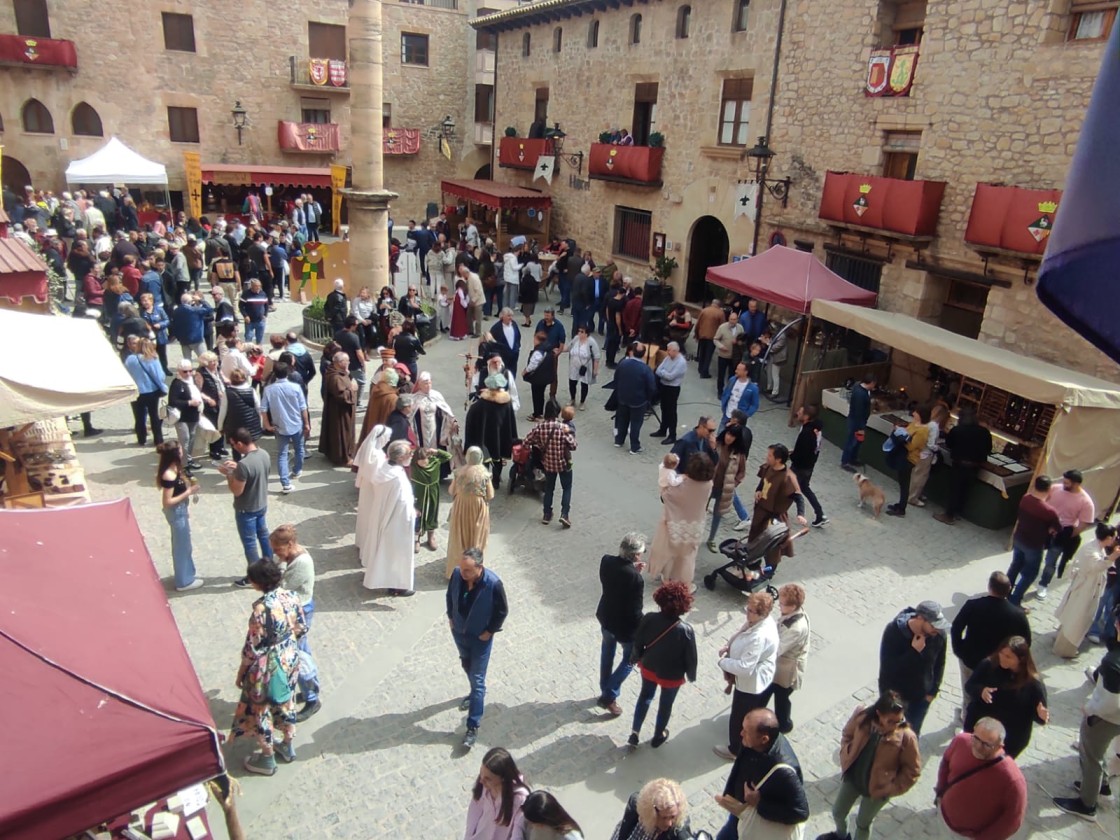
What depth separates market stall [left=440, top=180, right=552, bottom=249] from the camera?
23734 mm

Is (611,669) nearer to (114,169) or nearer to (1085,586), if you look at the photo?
(1085,586)

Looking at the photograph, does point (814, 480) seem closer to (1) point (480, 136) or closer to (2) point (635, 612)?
(2) point (635, 612)

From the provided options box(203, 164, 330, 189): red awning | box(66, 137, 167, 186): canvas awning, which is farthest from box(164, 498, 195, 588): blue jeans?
box(203, 164, 330, 189): red awning

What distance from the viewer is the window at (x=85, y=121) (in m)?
25.5

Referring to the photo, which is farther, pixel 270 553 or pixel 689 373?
pixel 689 373

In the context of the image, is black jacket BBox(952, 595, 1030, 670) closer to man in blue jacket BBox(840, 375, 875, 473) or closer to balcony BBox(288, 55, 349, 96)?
man in blue jacket BBox(840, 375, 875, 473)

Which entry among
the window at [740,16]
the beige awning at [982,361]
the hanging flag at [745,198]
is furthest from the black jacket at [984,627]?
the window at [740,16]

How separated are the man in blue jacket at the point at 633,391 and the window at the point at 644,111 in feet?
35.5

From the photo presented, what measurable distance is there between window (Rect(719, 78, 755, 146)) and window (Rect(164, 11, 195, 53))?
18.7m

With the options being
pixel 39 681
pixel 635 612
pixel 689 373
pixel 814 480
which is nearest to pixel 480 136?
pixel 689 373

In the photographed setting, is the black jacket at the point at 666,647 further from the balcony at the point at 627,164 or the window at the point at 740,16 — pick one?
the balcony at the point at 627,164

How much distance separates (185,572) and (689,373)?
10.2 metres

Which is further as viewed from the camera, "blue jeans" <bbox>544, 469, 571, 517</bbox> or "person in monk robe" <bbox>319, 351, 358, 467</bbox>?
"person in monk robe" <bbox>319, 351, 358, 467</bbox>

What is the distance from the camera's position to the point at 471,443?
9.71 m
